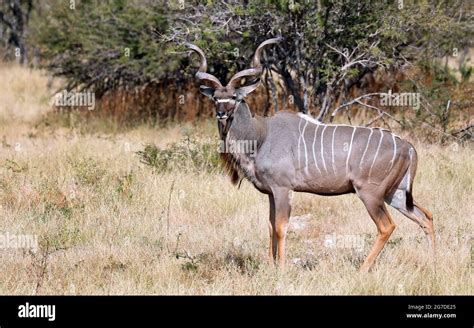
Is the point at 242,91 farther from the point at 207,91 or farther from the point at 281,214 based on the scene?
the point at 281,214

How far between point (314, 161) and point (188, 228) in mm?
1534

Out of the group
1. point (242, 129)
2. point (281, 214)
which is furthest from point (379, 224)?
point (242, 129)

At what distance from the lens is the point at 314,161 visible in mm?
5789

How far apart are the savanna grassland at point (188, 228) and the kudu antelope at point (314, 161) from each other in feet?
1.01

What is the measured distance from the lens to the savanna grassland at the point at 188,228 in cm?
530

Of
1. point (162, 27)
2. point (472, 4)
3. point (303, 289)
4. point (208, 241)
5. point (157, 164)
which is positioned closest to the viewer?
point (303, 289)

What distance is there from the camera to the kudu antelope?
566 cm

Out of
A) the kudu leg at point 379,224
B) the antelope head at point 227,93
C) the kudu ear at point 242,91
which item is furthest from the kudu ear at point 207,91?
the kudu leg at point 379,224

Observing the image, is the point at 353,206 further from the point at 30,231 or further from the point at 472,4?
the point at 472,4

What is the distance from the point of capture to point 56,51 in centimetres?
1258

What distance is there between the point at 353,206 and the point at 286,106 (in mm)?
3130

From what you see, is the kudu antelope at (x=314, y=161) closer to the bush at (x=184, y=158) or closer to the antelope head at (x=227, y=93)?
the antelope head at (x=227, y=93)

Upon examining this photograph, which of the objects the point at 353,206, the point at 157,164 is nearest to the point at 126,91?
the point at 157,164

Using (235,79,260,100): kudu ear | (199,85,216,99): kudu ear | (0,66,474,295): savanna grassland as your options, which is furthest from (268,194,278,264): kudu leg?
(199,85,216,99): kudu ear
